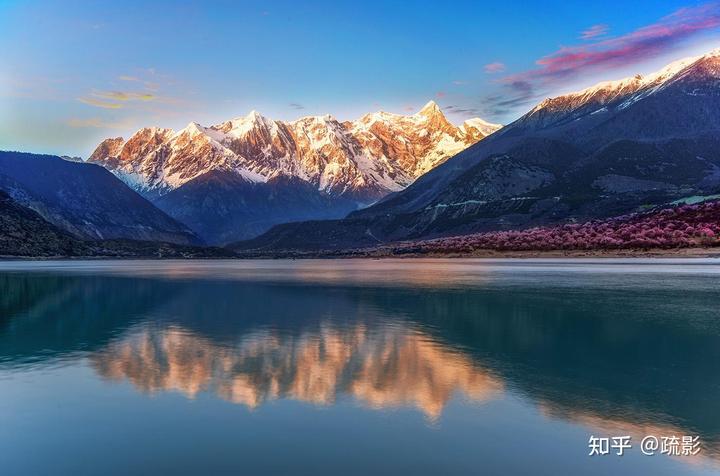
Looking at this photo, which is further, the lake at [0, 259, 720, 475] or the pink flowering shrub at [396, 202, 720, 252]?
the pink flowering shrub at [396, 202, 720, 252]

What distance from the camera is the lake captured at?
60.2ft

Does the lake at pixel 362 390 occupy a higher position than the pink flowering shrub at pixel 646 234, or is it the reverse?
the pink flowering shrub at pixel 646 234

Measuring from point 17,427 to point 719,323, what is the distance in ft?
144

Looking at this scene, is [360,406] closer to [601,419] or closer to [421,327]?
[601,419]

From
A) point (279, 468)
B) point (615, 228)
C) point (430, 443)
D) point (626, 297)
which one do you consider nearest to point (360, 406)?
point (430, 443)

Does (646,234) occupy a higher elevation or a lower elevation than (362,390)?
higher

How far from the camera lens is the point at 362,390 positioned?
87.3ft

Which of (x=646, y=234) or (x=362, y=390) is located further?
(x=646, y=234)

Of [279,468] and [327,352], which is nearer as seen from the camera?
[279,468]

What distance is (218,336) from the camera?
42.0 metres

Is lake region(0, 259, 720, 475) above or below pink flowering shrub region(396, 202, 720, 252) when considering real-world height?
below

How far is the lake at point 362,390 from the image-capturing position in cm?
1834

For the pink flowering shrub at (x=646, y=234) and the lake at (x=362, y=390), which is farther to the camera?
the pink flowering shrub at (x=646, y=234)

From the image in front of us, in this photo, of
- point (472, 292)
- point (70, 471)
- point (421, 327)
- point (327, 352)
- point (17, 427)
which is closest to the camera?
point (70, 471)
